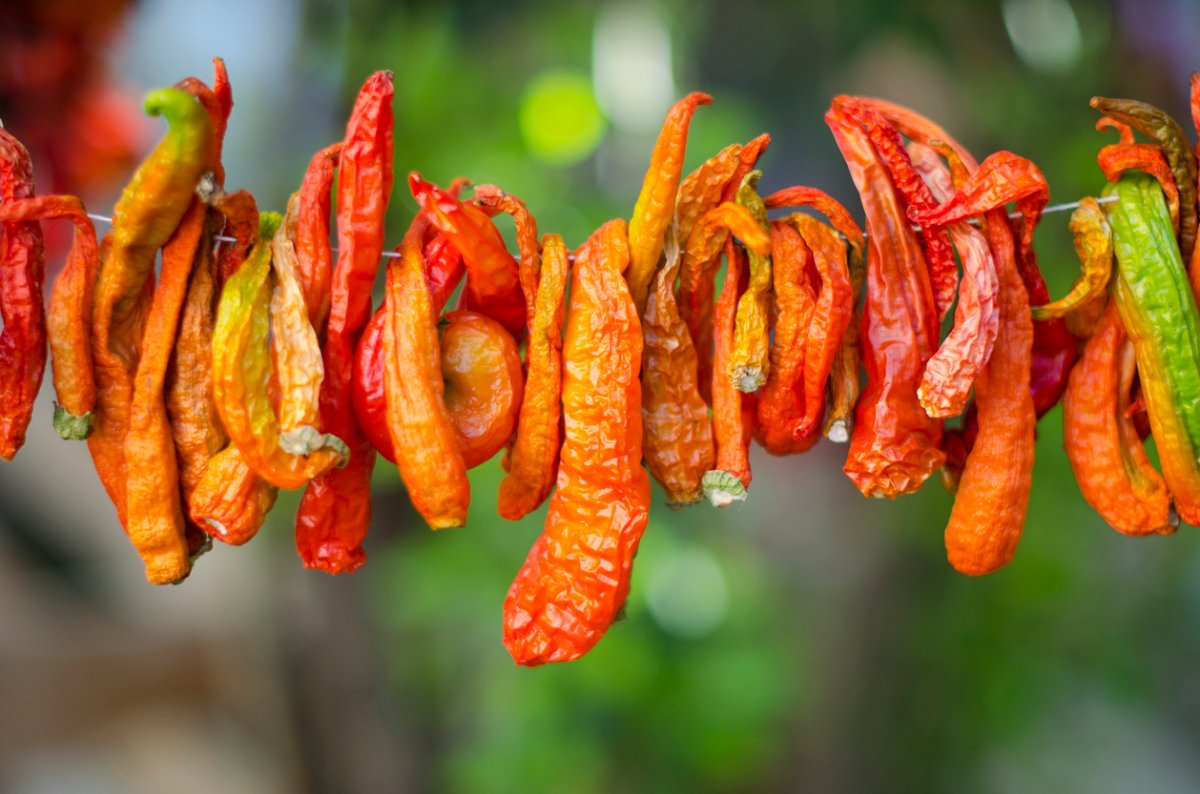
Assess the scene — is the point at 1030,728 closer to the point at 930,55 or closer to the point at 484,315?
the point at 930,55

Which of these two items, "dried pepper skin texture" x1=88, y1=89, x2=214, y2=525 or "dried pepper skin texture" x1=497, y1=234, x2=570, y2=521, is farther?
"dried pepper skin texture" x1=497, y1=234, x2=570, y2=521

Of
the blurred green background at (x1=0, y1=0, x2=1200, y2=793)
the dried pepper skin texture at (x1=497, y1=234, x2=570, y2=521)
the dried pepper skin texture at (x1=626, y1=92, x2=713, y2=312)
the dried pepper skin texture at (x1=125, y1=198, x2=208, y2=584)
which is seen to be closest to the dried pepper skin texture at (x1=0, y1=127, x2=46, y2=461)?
the dried pepper skin texture at (x1=125, y1=198, x2=208, y2=584)

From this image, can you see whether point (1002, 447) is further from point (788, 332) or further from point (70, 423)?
point (70, 423)

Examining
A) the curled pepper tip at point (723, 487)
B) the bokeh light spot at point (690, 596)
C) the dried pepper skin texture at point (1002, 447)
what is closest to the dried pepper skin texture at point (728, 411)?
the curled pepper tip at point (723, 487)

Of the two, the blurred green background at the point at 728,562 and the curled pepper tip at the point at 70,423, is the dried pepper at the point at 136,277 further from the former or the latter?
the blurred green background at the point at 728,562

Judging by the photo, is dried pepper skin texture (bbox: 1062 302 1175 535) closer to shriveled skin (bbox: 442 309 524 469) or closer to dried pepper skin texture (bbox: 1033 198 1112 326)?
dried pepper skin texture (bbox: 1033 198 1112 326)

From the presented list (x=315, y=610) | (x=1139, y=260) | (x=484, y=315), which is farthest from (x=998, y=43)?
(x=315, y=610)
